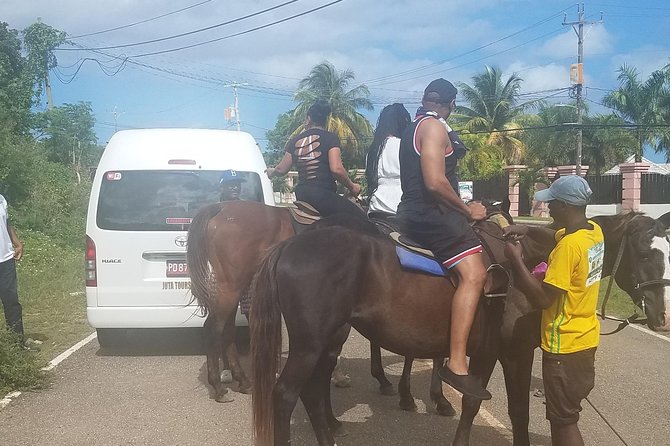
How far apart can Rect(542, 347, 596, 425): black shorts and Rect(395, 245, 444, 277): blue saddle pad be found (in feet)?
2.98

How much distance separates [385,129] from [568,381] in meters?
2.83

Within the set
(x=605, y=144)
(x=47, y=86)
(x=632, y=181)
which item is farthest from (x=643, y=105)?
(x=47, y=86)

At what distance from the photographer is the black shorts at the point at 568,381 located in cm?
383

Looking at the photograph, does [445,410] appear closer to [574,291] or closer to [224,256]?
[574,291]

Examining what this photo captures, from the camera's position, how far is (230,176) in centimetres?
748

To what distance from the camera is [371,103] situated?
51656 millimetres

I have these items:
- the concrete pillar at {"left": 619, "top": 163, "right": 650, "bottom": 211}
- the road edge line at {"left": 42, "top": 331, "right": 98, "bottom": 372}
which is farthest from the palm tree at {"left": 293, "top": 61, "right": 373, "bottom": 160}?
the road edge line at {"left": 42, "top": 331, "right": 98, "bottom": 372}

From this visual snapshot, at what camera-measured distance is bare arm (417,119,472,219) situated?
420 cm

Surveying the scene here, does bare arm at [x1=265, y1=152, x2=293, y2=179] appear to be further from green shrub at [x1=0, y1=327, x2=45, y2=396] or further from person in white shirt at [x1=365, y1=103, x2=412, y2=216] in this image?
green shrub at [x1=0, y1=327, x2=45, y2=396]

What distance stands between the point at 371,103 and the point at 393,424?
47538 millimetres

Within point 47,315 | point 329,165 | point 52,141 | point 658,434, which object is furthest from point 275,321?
point 52,141

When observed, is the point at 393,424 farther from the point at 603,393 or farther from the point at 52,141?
the point at 52,141

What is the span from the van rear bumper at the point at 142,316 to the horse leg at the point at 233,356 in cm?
74

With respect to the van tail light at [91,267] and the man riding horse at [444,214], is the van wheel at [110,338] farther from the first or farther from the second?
the man riding horse at [444,214]
